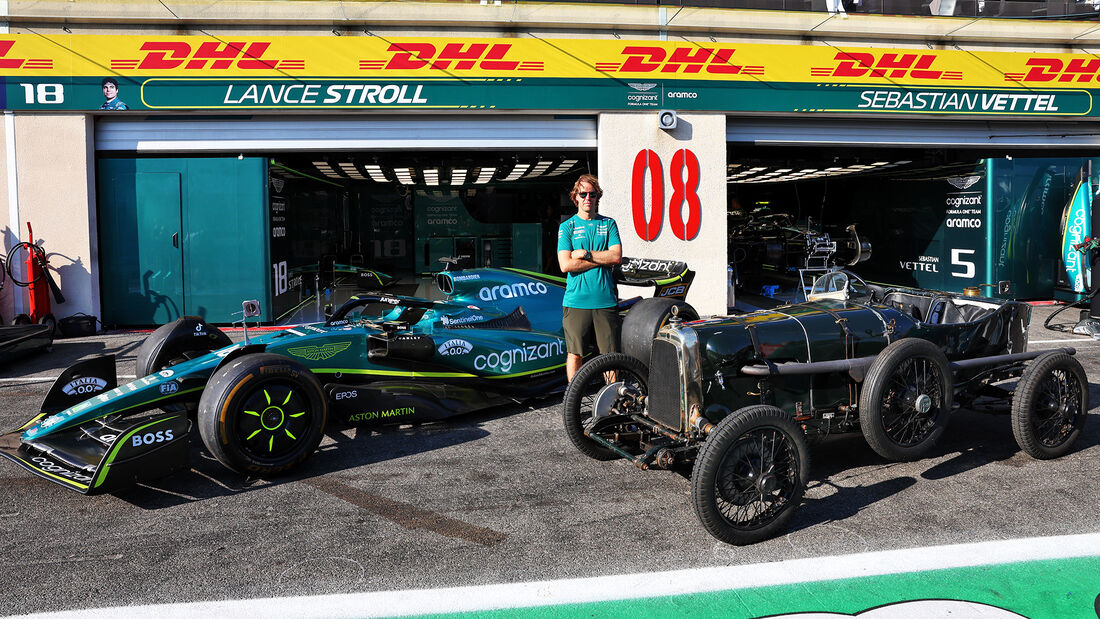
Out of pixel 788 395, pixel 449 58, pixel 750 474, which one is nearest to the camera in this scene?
pixel 750 474

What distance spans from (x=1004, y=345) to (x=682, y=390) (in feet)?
8.72

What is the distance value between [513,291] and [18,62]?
8233mm

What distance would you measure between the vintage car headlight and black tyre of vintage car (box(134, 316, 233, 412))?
3289mm

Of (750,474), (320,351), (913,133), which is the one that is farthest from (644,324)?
(913,133)

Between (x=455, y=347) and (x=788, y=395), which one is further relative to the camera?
(x=455, y=347)

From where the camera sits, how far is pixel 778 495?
13.4 ft

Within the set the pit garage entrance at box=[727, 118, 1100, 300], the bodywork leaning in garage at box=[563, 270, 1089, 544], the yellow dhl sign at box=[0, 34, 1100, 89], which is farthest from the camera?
the pit garage entrance at box=[727, 118, 1100, 300]

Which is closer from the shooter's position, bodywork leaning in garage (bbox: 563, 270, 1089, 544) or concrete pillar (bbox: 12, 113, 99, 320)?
bodywork leaning in garage (bbox: 563, 270, 1089, 544)

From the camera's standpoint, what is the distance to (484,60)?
11891 mm

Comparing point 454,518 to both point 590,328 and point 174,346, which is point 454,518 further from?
point 174,346

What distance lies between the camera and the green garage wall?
11727 mm

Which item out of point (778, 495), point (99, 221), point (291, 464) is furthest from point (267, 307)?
point (778, 495)

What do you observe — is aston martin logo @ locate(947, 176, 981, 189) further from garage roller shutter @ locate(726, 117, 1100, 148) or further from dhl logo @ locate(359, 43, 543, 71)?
dhl logo @ locate(359, 43, 543, 71)

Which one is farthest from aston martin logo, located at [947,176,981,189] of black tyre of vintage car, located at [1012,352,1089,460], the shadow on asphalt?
the shadow on asphalt
